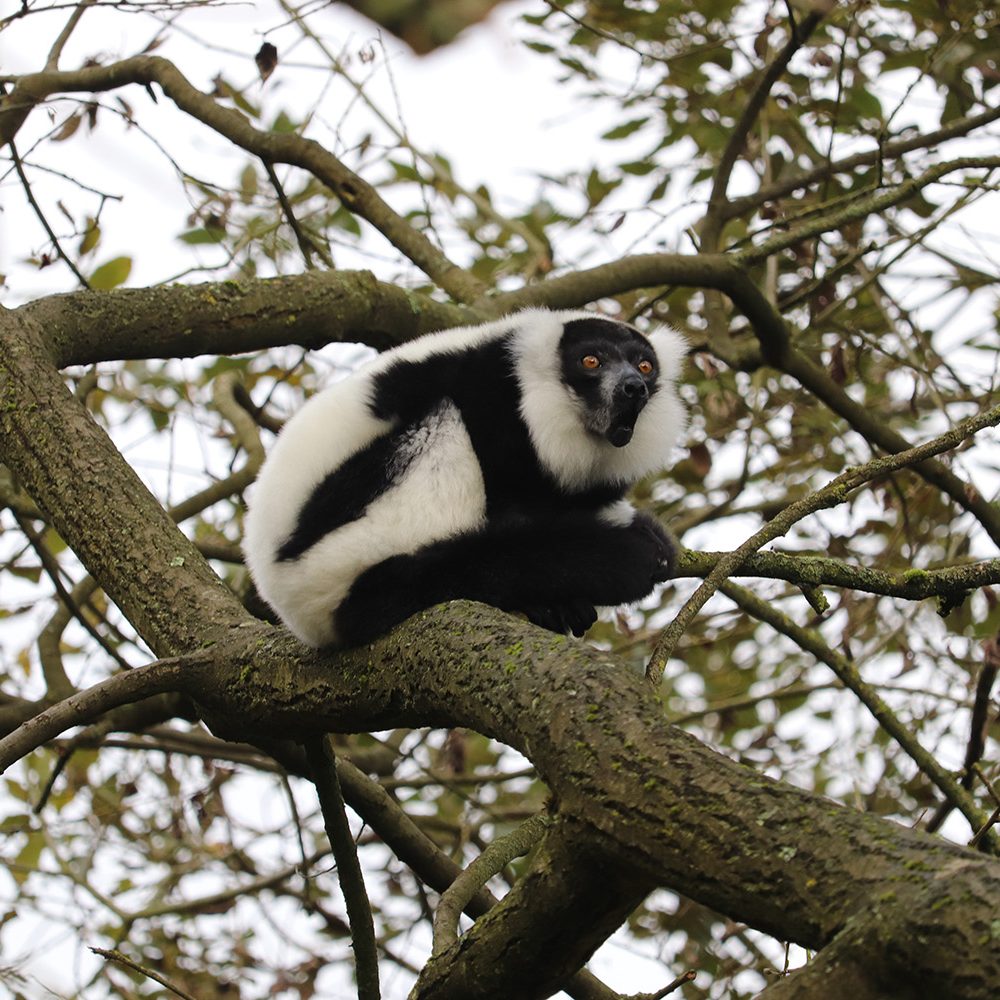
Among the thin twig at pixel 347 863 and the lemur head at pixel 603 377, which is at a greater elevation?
the lemur head at pixel 603 377

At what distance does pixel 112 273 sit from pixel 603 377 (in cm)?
294

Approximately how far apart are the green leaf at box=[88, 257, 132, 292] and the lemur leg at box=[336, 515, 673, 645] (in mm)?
3224

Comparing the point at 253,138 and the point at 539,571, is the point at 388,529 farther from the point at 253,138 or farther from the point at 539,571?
the point at 253,138

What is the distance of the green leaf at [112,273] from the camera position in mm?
6082

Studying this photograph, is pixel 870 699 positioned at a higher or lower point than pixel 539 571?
higher

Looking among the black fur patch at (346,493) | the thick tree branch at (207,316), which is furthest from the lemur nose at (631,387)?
the thick tree branch at (207,316)

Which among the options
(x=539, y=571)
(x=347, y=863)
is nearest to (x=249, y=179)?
(x=539, y=571)

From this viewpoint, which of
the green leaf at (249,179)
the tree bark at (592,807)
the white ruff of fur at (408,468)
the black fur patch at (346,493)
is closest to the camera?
the tree bark at (592,807)

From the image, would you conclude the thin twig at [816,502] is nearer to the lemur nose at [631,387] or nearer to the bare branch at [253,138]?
the lemur nose at [631,387]

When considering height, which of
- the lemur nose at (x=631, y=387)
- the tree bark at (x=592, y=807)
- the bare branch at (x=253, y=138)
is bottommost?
the tree bark at (x=592, y=807)

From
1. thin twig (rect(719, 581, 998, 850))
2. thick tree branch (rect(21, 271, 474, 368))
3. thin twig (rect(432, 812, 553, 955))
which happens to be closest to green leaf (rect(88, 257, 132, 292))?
thick tree branch (rect(21, 271, 474, 368))

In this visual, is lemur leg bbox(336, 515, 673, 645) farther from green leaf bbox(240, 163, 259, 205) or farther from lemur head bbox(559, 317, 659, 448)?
→ green leaf bbox(240, 163, 259, 205)

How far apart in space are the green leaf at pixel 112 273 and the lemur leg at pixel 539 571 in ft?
10.6

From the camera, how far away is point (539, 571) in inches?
141
